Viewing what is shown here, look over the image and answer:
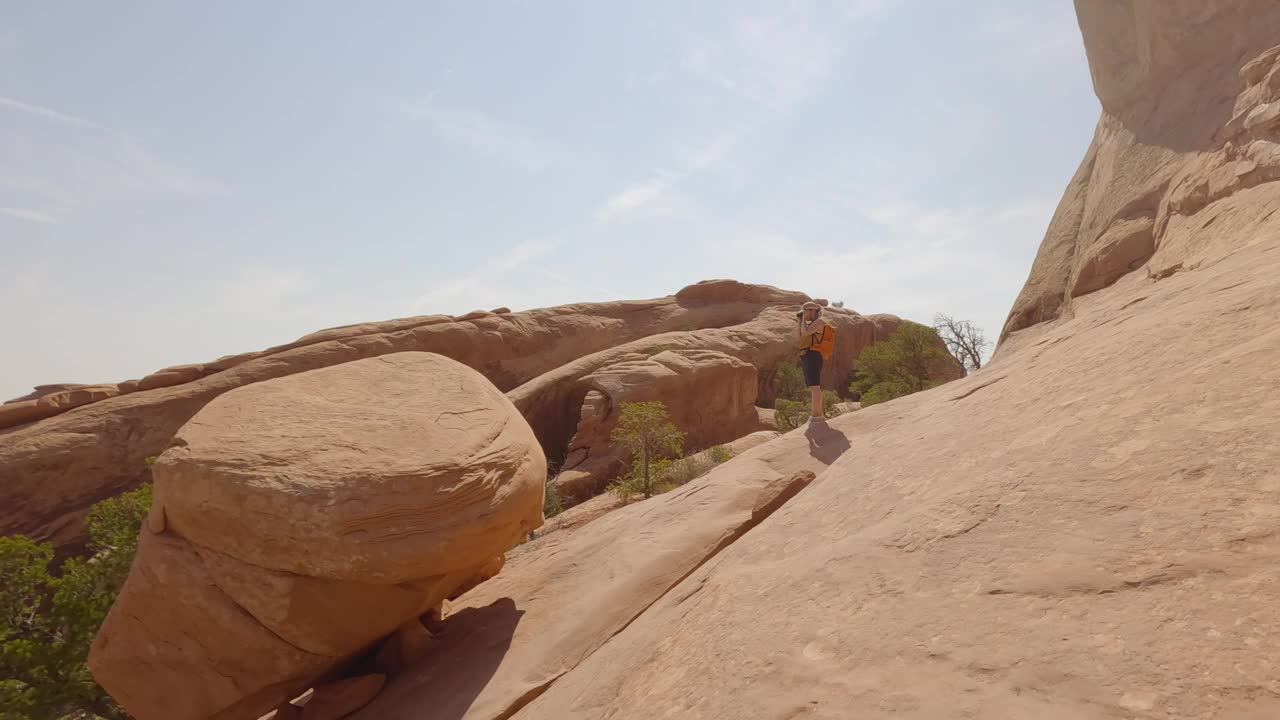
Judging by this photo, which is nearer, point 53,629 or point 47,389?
point 53,629

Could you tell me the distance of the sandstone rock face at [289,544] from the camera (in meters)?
5.30

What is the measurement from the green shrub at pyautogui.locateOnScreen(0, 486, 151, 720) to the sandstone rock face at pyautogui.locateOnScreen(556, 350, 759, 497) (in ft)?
29.0

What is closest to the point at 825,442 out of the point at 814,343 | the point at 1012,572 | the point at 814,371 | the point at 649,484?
the point at 814,371

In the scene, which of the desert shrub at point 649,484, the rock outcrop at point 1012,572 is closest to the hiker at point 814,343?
the rock outcrop at point 1012,572

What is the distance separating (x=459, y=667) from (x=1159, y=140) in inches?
485

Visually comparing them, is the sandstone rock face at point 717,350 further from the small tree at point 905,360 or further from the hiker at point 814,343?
the hiker at point 814,343

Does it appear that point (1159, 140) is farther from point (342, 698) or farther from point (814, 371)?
point (342, 698)

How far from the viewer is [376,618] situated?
5.78 metres

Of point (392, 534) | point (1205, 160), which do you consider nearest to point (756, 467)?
point (392, 534)

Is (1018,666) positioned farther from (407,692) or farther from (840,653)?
(407,692)

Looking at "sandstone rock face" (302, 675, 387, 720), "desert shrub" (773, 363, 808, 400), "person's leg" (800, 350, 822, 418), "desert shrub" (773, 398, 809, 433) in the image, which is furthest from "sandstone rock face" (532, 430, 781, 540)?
"desert shrub" (773, 363, 808, 400)

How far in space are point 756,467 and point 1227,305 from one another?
4163 millimetres

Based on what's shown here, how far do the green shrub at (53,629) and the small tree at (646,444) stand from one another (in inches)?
326

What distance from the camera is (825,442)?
24.3 feet
